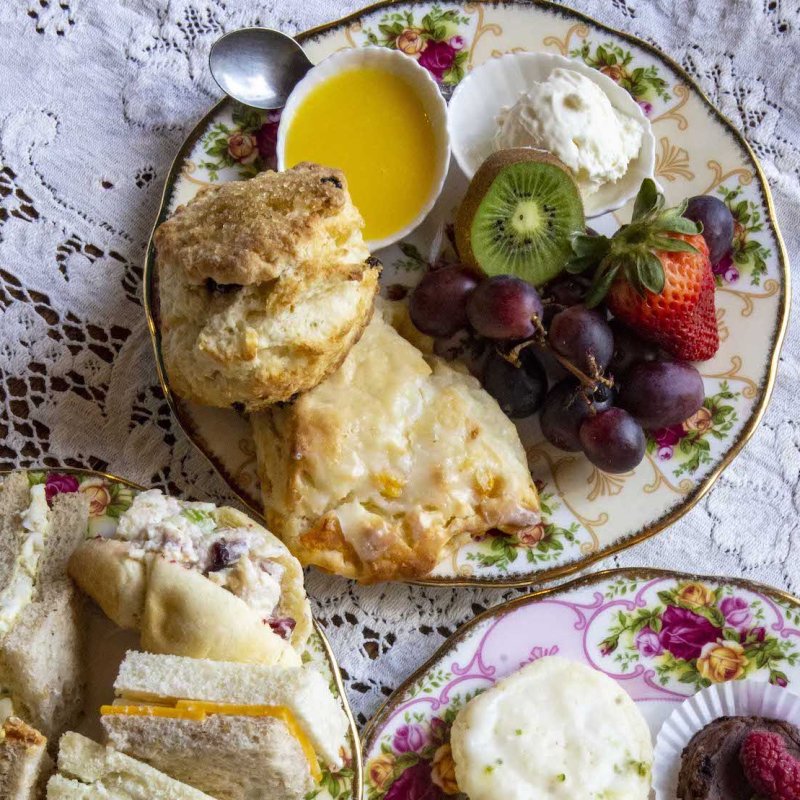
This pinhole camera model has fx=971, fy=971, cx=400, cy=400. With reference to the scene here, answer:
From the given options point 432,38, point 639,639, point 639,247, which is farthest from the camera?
point 432,38

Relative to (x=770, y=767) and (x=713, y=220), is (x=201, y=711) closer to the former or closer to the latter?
(x=770, y=767)

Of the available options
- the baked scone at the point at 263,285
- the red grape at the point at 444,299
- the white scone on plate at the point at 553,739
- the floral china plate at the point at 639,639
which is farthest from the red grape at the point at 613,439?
the baked scone at the point at 263,285

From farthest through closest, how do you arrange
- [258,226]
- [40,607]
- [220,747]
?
[40,607]
[258,226]
[220,747]

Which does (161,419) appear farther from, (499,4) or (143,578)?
(499,4)

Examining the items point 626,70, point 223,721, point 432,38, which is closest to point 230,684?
point 223,721

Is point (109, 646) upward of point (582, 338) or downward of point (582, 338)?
downward

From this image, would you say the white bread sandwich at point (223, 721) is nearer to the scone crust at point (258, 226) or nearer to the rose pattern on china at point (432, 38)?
the scone crust at point (258, 226)
